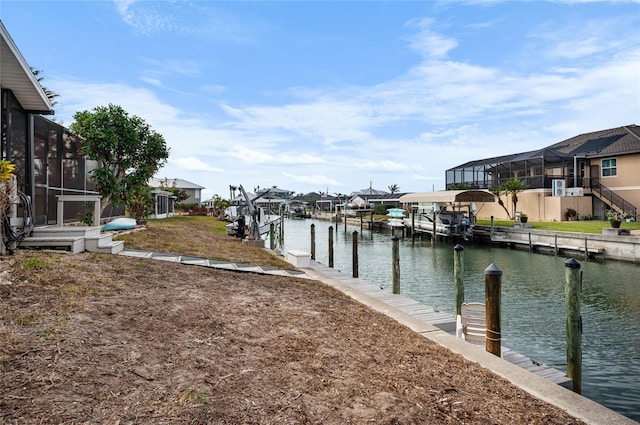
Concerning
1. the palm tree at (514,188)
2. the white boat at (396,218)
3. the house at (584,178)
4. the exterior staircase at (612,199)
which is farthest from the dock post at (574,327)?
the white boat at (396,218)

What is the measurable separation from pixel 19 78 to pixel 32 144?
1885mm

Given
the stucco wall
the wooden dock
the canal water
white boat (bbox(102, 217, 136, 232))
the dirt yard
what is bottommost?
the canal water

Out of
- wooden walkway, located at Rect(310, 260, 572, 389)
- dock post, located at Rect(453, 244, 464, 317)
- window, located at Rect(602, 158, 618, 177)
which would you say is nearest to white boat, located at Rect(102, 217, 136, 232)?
wooden walkway, located at Rect(310, 260, 572, 389)

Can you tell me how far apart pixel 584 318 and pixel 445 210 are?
964 inches

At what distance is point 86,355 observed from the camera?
4.20 m

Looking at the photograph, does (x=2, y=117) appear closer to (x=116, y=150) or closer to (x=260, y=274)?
(x=260, y=274)

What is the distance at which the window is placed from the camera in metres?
35.5

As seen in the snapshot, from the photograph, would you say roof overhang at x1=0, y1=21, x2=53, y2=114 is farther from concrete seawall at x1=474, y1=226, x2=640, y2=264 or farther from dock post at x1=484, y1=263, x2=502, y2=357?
concrete seawall at x1=474, y1=226, x2=640, y2=264

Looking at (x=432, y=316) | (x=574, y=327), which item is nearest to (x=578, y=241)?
(x=432, y=316)

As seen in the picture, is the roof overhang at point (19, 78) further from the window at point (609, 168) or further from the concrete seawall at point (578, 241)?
the window at point (609, 168)

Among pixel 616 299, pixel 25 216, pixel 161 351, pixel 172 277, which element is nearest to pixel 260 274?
pixel 172 277

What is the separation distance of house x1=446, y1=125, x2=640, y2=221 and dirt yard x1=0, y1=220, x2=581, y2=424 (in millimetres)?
33541

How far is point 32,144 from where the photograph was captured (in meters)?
10.5

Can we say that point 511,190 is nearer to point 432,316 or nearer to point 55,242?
point 432,316
